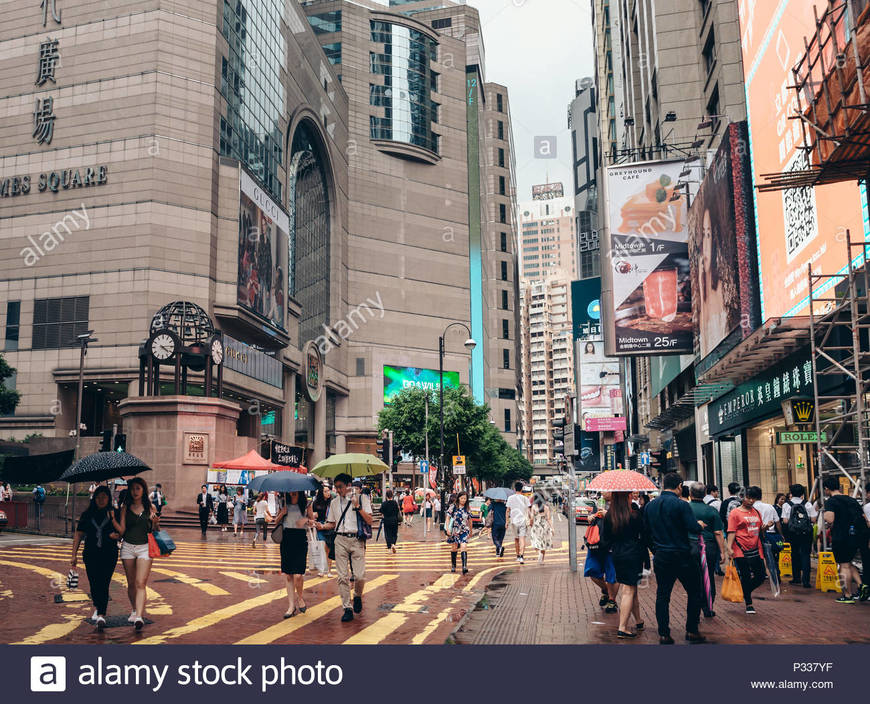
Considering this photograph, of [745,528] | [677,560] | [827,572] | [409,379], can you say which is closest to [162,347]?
[827,572]

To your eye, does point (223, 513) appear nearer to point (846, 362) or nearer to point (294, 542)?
point (294, 542)

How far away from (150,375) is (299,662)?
3296cm

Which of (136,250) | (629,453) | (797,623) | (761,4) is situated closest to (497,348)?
(629,453)

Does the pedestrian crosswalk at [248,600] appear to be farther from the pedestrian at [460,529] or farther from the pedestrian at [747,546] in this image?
the pedestrian at [747,546]

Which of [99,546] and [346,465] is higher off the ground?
[346,465]

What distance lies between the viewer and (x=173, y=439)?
3466 cm

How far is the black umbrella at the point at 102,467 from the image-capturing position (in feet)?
35.9

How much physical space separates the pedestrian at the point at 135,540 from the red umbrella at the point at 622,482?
5.58 metres

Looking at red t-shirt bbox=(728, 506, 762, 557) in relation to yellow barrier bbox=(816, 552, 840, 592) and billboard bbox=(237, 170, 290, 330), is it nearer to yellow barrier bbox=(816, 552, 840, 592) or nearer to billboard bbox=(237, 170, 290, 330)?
yellow barrier bbox=(816, 552, 840, 592)

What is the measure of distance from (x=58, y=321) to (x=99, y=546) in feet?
161

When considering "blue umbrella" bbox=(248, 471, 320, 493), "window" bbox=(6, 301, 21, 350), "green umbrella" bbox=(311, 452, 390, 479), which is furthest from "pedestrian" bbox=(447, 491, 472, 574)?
"window" bbox=(6, 301, 21, 350)

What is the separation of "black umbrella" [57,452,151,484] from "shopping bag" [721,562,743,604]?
7.74 metres

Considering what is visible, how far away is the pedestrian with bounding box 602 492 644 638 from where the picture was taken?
30.3 ft

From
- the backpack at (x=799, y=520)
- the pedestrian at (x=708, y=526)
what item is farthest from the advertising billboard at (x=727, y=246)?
the pedestrian at (x=708, y=526)
